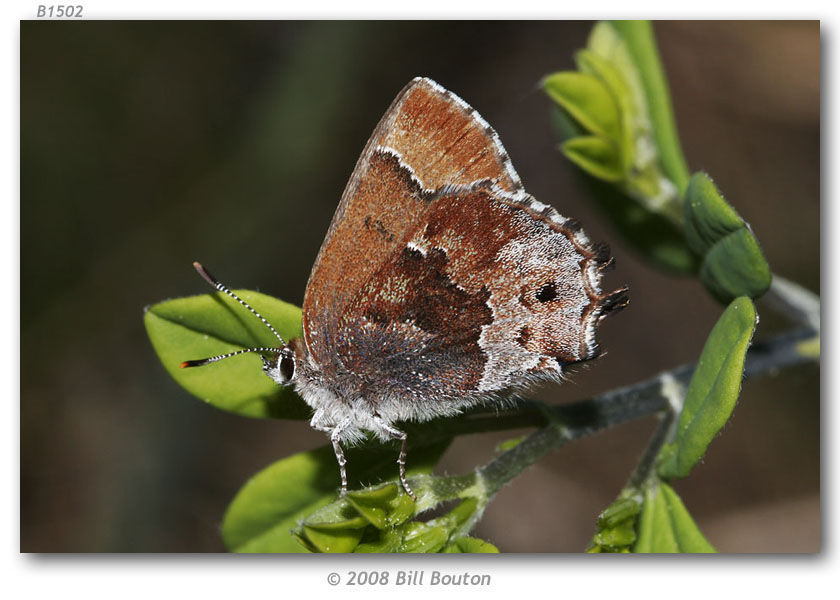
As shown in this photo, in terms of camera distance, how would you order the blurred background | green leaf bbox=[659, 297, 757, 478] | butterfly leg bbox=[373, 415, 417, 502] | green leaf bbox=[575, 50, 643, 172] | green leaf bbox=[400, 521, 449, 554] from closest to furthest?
1. green leaf bbox=[659, 297, 757, 478]
2. green leaf bbox=[400, 521, 449, 554]
3. butterfly leg bbox=[373, 415, 417, 502]
4. green leaf bbox=[575, 50, 643, 172]
5. the blurred background

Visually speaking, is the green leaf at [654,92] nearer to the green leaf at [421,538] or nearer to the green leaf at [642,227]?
the green leaf at [642,227]

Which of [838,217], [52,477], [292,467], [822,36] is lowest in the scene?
[292,467]

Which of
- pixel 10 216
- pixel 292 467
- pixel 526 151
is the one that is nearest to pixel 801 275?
pixel 526 151

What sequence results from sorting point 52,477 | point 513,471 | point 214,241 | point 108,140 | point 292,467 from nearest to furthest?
point 513,471, point 292,467, point 52,477, point 108,140, point 214,241

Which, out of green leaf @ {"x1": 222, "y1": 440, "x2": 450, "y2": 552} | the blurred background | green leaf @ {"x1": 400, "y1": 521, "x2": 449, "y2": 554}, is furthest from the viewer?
the blurred background

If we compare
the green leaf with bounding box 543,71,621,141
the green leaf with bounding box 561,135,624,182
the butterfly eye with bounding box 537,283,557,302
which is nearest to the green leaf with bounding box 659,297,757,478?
the butterfly eye with bounding box 537,283,557,302

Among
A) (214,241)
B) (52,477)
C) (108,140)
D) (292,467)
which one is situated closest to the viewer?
→ (292,467)

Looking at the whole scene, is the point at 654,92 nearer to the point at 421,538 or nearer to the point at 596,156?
the point at 596,156

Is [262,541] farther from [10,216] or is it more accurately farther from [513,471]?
[10,216]

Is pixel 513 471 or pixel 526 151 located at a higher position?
pixel 526 151

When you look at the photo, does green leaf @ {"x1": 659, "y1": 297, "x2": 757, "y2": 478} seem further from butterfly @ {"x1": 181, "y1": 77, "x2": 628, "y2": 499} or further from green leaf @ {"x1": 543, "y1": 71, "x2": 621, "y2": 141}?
green leaf @ {"x1": 543, "y1": 71, "x2": 621, "y2": 141}
